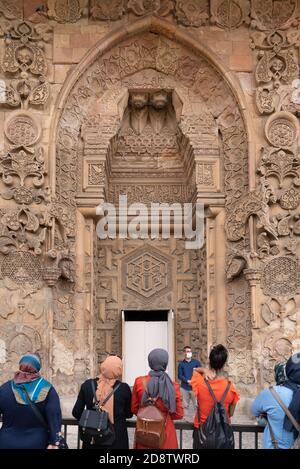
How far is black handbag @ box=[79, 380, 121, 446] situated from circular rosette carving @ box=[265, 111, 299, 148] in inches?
308

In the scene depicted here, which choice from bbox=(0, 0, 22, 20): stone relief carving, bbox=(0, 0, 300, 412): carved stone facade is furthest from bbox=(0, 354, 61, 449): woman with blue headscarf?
bbox=(0, 0, 22, 20): stone relief carving

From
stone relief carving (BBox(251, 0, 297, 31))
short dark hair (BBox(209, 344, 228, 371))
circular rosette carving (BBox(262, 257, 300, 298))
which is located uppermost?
stone relief carving (BBox(251, 0, 297, 31))

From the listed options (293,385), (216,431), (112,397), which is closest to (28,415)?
(112,397)

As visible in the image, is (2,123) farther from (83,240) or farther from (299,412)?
(299,412)

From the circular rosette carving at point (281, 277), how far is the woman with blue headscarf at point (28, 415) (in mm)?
7067

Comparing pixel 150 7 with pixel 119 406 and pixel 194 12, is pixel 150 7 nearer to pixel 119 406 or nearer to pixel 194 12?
pixel 194 12

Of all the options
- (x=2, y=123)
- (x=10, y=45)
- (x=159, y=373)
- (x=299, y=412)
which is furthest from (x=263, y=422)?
(x=10, y=45)

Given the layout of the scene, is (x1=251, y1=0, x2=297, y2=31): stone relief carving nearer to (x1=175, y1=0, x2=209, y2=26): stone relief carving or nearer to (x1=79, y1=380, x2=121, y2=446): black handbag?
(x1=175, y1=0, x2=209, y2=26): stone relief carving

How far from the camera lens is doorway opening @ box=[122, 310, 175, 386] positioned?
40.6ft

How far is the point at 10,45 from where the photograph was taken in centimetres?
1133

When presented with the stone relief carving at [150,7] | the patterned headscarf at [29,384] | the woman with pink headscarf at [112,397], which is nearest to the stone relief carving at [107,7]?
the stone relief carving at [150,7]

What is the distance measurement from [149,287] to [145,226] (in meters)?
1.29

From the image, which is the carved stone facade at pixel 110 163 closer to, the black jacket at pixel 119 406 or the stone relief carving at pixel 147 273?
the stone relief carving at pixel 147 273

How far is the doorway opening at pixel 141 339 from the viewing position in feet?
40.6
